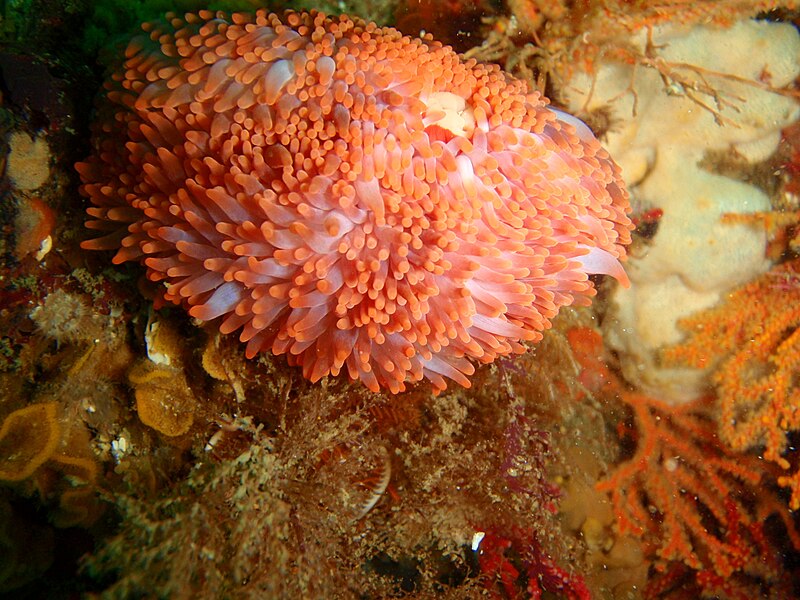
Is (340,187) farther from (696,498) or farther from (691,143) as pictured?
(696,498)

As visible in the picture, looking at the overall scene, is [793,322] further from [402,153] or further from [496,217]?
[402,153]

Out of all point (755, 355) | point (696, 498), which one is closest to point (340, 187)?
point (755, 355)

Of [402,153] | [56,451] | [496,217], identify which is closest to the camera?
[402,153]

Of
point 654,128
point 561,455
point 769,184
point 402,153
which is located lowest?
point 561,455

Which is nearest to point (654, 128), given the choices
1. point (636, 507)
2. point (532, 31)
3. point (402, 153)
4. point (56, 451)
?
point (532, 31)

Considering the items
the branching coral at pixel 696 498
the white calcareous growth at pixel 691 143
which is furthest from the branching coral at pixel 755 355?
the branching coral at pixel 696 498

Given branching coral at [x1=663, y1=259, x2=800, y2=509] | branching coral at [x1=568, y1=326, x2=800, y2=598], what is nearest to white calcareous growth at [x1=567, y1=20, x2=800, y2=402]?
branching coral at [x1=663, y1=259, x2=800, y2=509]
